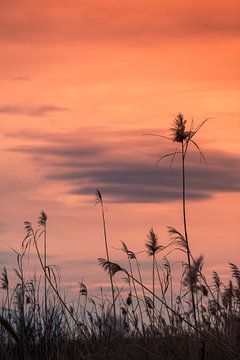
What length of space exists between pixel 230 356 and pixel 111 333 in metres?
3.61

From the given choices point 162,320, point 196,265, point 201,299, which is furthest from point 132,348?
point 196,265

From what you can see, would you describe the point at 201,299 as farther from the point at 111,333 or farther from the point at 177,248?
the point at 177,248

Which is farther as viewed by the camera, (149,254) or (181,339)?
(149,254)

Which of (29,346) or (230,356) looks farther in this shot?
(29,346)

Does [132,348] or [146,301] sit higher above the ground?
[146,301]

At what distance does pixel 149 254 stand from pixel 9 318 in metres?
2.32

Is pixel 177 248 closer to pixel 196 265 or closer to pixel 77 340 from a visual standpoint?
pixel 196 265

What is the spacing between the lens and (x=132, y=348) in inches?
368

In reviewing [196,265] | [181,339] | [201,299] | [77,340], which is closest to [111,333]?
[77,340]

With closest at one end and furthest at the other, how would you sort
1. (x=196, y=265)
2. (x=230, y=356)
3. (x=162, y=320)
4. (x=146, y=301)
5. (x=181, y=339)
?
1. (x=196, y=265)
2. (x=230, y=356)
3. (x=181, y=339)
4. (x=162, y=320)
5. (x=146, y=301)

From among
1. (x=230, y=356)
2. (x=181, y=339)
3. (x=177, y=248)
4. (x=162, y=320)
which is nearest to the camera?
(x=230, y=356)

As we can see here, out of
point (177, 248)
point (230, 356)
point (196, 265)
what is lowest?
point (230, 356)

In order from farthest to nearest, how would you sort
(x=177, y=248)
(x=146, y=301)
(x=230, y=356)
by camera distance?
1. (x=146, y=301)
2. (x=177, y=248)
3. (x=230, y=356)

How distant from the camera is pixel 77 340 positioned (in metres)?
10.6
